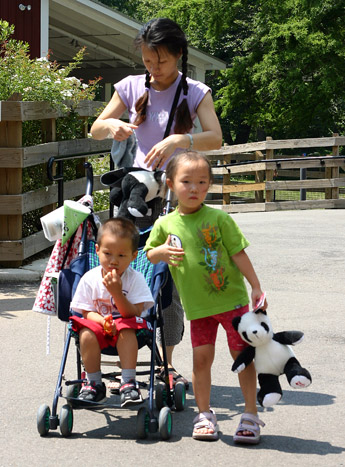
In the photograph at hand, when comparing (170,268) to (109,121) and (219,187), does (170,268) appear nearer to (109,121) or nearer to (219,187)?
(109,121)

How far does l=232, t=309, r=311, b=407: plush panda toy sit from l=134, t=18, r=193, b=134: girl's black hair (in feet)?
4.04

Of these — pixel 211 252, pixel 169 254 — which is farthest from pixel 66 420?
pixel 211 252

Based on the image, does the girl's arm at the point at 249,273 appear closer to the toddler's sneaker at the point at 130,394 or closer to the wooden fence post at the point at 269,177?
the toddler's sneaker at the point at 130,394

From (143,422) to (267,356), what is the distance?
669 mm

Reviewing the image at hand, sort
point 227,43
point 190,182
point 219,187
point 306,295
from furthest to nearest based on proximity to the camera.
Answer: point 227,43 < point 219,187 < point 306,295 < point 190,182

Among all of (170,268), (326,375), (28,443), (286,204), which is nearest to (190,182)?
(170,268)

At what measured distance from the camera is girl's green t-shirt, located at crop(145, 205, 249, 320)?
178 inches

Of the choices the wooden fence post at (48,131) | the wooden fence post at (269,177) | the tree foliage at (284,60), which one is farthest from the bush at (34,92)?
the tree foliage at (284,60)

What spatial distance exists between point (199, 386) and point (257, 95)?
27758mm

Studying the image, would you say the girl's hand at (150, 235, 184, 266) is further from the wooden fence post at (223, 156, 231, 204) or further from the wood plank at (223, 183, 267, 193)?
the wooden fence post at (223, 156, 231, 204)

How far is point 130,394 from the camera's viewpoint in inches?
176

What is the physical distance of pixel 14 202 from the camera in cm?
905

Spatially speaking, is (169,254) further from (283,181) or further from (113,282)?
(283,181)

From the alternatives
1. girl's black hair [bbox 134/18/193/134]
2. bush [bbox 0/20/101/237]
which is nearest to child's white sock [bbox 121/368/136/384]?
girl's black hair [bbox 134/18/193/134]
